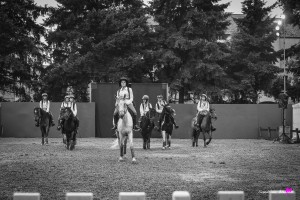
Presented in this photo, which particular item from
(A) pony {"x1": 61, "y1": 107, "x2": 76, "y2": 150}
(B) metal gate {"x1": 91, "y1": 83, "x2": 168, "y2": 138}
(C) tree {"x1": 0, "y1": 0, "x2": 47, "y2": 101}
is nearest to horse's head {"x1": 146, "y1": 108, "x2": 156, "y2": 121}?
(A) pony {"x1": 61, "y1": 107, "x2": 76, "y2": 150}

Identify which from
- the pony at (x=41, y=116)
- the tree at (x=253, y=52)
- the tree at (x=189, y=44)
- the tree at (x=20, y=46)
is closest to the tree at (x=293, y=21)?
the tree at (x=253, y=52)

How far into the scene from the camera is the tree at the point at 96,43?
41.2 meters

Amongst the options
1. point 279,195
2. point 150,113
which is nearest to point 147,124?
point 150,113

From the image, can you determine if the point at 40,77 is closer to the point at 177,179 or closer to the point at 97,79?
the point at 97,79

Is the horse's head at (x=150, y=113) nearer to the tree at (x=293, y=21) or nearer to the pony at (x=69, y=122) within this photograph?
the pony at (x=69, y=122)

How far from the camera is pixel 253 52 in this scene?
4609 cm

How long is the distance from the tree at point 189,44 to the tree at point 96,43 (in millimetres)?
1484

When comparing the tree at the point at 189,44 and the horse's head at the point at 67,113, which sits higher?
the tree at the point at 189,44

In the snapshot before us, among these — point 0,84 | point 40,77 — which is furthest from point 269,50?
point 0,84

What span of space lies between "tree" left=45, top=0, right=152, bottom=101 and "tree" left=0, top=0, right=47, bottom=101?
145cm

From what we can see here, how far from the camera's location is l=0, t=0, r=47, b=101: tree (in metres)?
39.1

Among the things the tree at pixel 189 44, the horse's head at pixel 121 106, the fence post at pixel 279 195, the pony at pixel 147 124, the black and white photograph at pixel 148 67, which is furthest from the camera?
the tree at pixel 189 44

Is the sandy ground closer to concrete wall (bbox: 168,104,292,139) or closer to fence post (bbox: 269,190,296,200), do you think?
fence post (bbox: 269,190,296,200)

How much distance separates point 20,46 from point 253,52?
71.3 feet
